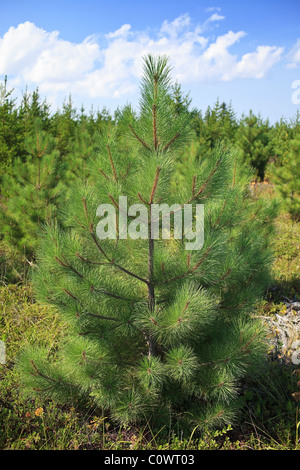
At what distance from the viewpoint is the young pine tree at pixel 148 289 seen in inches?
91.7

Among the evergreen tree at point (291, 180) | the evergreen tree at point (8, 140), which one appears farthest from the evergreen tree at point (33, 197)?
the evergreen tree at point (291, 180)

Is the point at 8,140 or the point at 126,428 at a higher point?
the point at 8,140

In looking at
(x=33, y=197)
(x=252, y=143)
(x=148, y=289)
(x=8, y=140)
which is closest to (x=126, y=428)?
(x=148, y=289)

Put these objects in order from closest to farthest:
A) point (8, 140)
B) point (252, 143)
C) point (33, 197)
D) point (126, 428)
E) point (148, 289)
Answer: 1. point (148, 289)
2. point (126, 428)
3. point (33, 197)
4. point (8, 140)
5. point (252, 143)

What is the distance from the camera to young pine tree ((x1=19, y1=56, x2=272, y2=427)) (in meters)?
2.33

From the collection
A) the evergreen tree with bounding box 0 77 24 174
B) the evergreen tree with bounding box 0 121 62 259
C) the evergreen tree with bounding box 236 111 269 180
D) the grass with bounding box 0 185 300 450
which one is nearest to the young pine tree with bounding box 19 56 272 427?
the grass with bounding box 0 185 300 450

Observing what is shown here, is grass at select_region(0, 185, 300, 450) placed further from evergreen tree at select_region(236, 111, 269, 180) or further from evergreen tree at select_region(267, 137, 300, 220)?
evergreen tree at select_region(236, 111, 269, 180)

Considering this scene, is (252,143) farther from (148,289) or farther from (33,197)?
(148,289)

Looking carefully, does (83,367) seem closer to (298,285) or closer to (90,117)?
(298,285)

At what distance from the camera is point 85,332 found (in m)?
2.55

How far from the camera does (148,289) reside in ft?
8.82

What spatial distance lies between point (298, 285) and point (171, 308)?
3.64 metres

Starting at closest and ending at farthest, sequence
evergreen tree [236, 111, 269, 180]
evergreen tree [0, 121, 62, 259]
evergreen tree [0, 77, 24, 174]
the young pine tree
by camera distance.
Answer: the young pine tree < evergreen tree [0, 121, 62, 259] < evergreen tree [0, 77, 24, 174] < evergreen tree [236, 111, 269, 180]

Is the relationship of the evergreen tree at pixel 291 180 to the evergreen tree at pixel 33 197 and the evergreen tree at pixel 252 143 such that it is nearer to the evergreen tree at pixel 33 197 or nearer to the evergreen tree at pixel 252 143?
the evergreen tree at pixel 252 143
